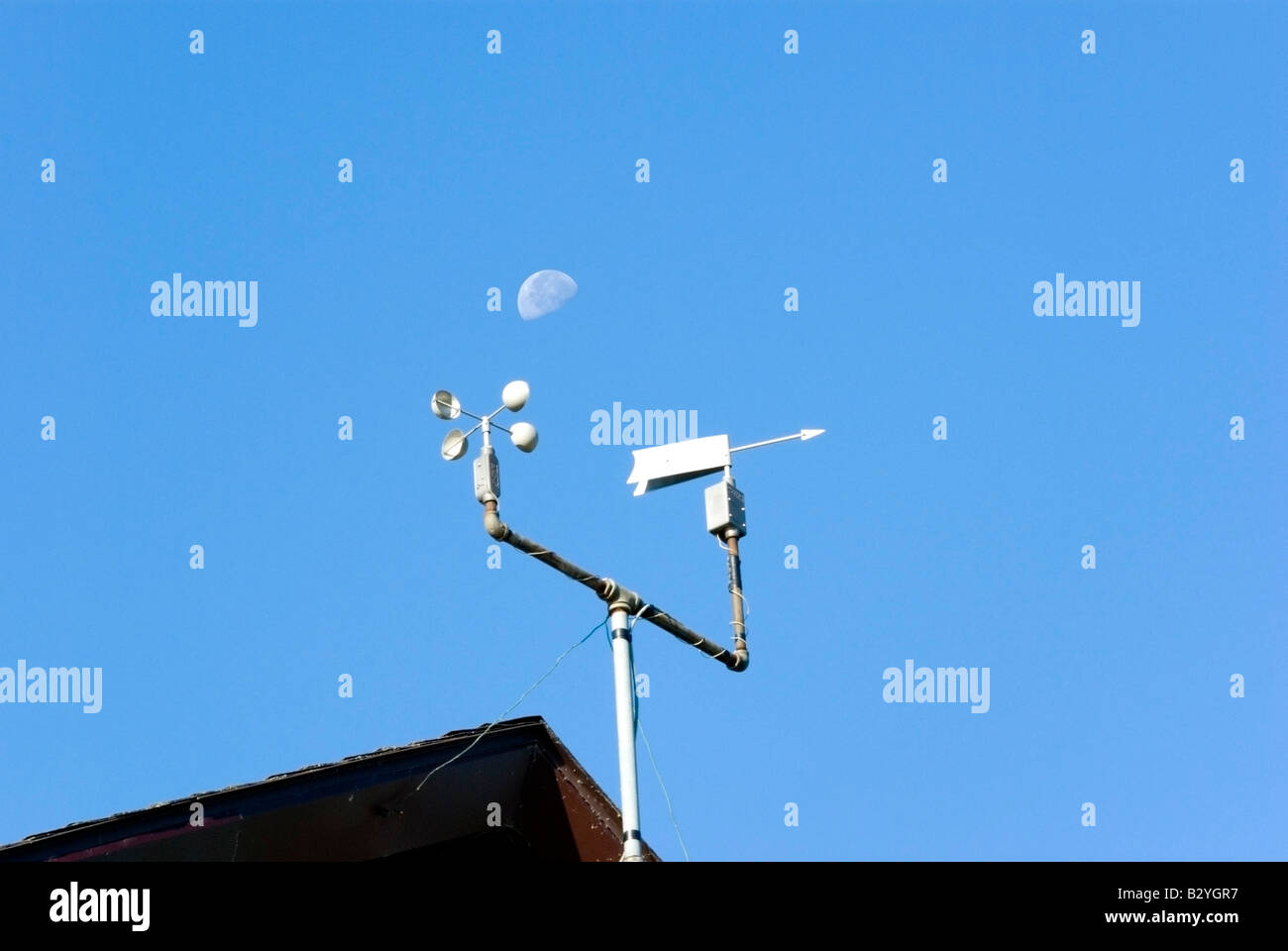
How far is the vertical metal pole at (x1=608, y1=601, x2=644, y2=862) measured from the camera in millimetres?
13391

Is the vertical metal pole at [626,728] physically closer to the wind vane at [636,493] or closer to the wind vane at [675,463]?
the wind vane at [636,493]

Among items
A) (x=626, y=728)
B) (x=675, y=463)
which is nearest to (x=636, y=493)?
(x=675, y=463)

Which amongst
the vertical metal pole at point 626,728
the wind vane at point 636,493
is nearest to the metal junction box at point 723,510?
the wind vane at point 636,493

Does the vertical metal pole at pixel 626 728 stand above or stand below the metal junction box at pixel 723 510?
below

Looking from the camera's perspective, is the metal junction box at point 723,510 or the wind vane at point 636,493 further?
the metal junction box at point 723,510

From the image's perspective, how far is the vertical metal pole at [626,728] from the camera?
1339 cm

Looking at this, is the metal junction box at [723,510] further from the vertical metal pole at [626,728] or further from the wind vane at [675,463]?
the vertical metal pole at [626,728]

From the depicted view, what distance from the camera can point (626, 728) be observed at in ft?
45.5

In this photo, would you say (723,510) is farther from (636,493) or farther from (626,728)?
(626,728)
